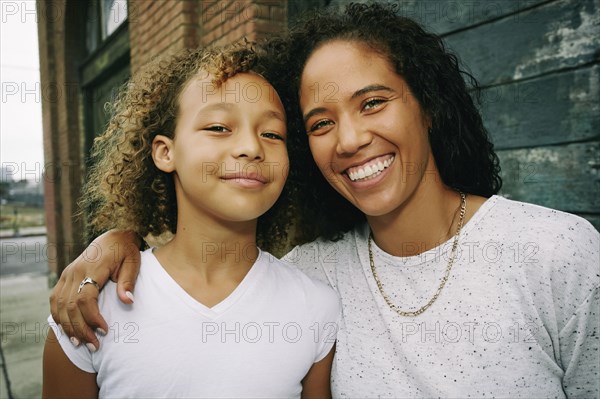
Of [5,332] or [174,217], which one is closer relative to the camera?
[174,217]

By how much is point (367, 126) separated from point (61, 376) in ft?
3.87

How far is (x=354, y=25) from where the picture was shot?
150 centimetres

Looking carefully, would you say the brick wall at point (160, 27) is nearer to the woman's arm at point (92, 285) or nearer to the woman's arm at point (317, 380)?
the woman's arm at point (92, 285)

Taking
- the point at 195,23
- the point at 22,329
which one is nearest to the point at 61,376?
the point at 195,23

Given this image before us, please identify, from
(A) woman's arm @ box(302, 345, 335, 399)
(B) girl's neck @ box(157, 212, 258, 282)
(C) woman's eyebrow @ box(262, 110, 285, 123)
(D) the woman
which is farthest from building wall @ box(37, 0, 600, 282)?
(B) girl's neck @ box(157, 212, 258, 282)

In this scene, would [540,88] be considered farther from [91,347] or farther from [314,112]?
[91,347]

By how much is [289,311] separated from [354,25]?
1021mm

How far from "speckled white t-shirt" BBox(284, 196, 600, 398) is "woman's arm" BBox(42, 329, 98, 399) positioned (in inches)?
30.1

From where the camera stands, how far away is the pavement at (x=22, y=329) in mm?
3592

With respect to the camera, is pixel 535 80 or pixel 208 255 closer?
pixel 208 255

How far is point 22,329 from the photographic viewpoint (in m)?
4.97

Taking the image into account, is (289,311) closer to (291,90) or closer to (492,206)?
(492,206)

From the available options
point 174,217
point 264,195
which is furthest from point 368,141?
point 174,217

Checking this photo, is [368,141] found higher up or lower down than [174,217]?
higher up
